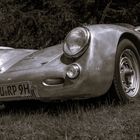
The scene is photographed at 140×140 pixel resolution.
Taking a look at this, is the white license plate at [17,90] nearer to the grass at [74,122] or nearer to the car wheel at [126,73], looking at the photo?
the grass at [74,122]

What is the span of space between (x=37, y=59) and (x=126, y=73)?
0.85m

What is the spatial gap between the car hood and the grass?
0.43 meters

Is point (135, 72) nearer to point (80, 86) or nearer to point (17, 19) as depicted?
point (80, 86)

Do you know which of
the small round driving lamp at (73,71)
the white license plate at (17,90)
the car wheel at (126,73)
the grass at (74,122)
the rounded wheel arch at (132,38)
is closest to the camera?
the grass at (74,122)

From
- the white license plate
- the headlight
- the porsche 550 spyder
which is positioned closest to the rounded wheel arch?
the porsche 550 spyder

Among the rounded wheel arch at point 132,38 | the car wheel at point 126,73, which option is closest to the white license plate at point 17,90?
the car wheel at point 126,73

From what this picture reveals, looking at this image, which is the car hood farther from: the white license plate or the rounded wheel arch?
the rounded wheel arch

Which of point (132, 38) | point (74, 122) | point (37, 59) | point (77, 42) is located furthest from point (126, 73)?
point (74, 122)

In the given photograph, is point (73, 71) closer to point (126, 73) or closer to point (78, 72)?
point (78, 72)

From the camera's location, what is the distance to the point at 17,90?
3998 mm

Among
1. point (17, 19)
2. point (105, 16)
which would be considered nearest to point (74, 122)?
point (105, 16)

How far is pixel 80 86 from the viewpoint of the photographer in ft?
12.5

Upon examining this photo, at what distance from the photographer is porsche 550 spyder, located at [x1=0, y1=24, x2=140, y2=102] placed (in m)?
3.85

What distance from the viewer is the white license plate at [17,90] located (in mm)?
3941
